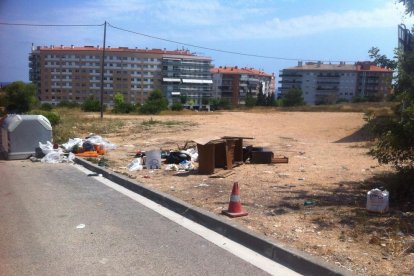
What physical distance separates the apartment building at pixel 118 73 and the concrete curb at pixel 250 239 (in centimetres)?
12388

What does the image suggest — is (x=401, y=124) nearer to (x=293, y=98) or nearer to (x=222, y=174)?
(x=222, y=174)

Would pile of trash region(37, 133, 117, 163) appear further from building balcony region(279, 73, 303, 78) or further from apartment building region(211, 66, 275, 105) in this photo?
building balcony region(279, 73, 303, 78)

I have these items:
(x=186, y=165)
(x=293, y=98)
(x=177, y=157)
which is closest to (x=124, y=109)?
(x=293, y=98)

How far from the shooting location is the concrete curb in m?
4.76

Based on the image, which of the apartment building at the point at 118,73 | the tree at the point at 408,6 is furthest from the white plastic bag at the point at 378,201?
the apartment building at the point at 118,73

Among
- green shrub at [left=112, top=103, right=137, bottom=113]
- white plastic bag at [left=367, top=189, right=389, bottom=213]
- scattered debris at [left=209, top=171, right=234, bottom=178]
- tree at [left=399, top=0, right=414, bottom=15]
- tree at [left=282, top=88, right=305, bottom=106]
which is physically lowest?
green shrub at [left=112, top=103, right=137, bottom=113]

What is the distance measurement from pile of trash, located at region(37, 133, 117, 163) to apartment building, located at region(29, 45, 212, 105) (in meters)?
115

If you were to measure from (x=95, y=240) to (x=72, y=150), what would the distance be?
400 inches

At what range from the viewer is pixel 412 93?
7.80 m

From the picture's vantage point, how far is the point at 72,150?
50.5ft

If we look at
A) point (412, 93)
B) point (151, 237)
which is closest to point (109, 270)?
point (151, 237)

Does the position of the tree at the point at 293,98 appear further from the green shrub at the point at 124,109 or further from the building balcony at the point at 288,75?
the building balcony at the point at 288,75

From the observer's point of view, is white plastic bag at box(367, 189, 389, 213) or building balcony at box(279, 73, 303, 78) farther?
building balcony at box(279, 73, 303, 78)

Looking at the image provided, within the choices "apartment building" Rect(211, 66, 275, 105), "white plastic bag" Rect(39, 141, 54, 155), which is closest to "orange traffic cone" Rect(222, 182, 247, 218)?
"white plastic bag" Rect(39, 141, 54, 155)
